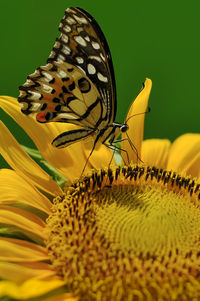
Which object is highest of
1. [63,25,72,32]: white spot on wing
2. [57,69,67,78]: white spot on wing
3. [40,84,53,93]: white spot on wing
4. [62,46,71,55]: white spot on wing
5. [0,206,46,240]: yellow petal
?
[63,25,72,32]: white spot on wing

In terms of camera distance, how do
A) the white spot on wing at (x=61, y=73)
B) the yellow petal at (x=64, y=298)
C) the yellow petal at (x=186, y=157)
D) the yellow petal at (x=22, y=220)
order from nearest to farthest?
the yellow petal at (x=64, y=298) < the yellow petal at (x=22, y=220) < the white spot on wing at (x=61, y=73) < the yellow petal at (x=186, y=157)

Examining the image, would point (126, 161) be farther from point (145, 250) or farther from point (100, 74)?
point (145, 250)

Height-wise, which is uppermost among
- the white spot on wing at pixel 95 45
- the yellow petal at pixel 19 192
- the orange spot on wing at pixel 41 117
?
the white spot on wing at pixel 95 45

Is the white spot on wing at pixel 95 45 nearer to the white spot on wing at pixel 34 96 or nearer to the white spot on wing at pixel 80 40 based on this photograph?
the white spot on wing at pixel 80 40

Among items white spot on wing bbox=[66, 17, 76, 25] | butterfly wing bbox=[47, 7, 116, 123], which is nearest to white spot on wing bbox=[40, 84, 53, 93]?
butterfly wing bbox=[47, 7, 116, 123]

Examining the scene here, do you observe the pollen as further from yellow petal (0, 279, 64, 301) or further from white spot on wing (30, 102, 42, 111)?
white spot on wing (30, 102, 42, 111)

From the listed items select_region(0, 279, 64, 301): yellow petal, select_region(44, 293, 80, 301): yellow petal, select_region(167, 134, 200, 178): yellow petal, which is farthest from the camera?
select_region(167, 134, 200, 178): yellow petal

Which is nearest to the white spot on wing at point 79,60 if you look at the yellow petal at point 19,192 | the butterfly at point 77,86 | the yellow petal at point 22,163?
the butterfly at point 77,86
